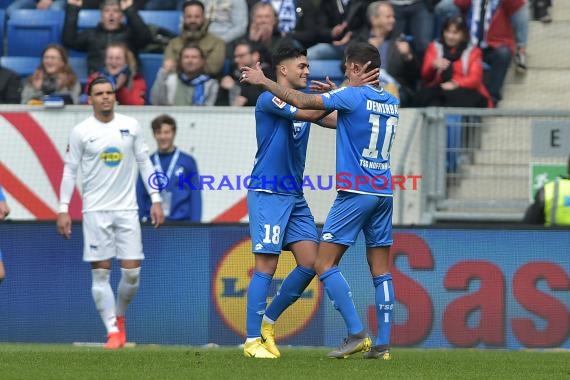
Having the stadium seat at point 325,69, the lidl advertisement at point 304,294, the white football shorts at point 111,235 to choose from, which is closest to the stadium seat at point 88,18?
the stadium seat at point 325,69

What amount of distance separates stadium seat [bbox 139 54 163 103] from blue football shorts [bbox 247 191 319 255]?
22.1ft

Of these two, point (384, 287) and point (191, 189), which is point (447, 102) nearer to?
point (191, 189)

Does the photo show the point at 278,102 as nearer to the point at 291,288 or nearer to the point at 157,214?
the point at 291,288

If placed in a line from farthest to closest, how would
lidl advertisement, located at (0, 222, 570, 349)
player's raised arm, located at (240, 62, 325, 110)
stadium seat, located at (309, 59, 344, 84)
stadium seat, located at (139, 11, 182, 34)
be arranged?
stadium seat, located at (139, 11, 182, 34) → stadium seat, located at (309, 59, 344, 84) → lidl advertisement, located at (0, 222, 570, 349) → player's raised arm, located at (240, 62, 325, 110)

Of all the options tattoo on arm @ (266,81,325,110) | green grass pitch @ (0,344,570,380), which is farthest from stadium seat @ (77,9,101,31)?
tattoo on arm @ (266,81,325,110)

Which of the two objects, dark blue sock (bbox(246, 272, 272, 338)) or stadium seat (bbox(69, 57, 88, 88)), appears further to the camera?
stadium seat (bbox(69, 57, 88, 88))

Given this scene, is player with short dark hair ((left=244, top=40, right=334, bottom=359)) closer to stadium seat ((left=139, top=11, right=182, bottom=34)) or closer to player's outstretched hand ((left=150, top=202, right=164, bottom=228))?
player's outstretched hand ((left=150, top=202, right=164, bottom=228))

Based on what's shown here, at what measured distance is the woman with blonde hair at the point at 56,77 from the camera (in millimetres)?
15938

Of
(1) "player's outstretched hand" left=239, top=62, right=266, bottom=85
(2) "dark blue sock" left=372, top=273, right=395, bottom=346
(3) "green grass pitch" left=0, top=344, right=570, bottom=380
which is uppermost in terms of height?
(1) "player's outstretched hand" left=239, top=62, right=266, bottom=85

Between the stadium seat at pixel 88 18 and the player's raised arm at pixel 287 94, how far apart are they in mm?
8380

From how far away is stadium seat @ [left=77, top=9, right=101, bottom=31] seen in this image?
702 inches

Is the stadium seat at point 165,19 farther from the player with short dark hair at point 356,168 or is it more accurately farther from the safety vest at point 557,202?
the player with short dark hair at point 356,168

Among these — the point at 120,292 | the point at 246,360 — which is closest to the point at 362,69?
the point at 246,360

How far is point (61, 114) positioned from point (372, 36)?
3954 millimetres
